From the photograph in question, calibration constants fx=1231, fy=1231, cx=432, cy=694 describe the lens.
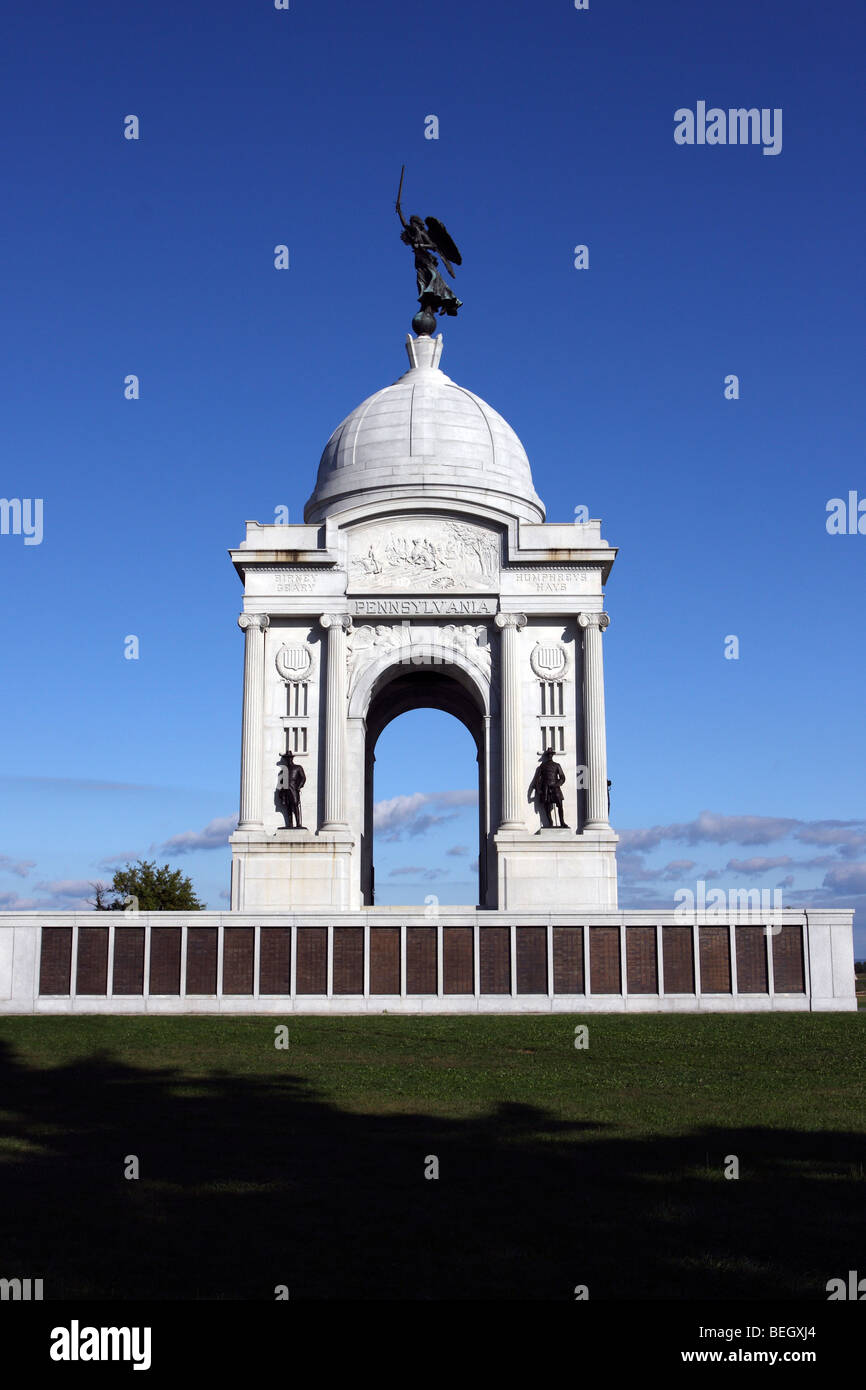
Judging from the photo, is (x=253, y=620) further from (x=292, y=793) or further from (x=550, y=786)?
(x=550, y=786)

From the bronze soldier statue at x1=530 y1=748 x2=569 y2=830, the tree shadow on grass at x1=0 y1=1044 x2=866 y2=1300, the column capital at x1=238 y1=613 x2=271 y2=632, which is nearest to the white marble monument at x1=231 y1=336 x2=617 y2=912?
the column capital at x1=238 y1=613 x2=271 y2=632

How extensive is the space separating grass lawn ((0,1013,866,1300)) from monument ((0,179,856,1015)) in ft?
30.4

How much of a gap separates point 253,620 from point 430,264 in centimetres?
1919

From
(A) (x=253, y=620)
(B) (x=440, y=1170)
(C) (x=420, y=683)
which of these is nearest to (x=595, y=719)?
(C) (x=420, y=683)

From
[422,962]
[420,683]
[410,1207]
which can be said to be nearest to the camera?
[410,1207]

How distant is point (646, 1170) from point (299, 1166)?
3628mm

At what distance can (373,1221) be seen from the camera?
10695mm

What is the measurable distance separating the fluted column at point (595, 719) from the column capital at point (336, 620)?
321 inches

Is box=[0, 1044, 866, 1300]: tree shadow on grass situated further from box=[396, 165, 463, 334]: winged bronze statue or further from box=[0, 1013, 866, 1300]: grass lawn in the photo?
box=[396, 165, 463, 334]: winged bronze statue

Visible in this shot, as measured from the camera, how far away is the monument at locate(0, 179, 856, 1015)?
110ft

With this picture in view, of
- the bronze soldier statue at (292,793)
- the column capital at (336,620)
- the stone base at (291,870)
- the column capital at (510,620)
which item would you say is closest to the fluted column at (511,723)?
the column capital at (510,620)

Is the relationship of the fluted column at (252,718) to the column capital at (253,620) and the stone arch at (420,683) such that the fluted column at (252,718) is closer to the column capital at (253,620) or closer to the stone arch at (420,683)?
the column capital at (253,620)

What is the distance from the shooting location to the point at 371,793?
49906mm
